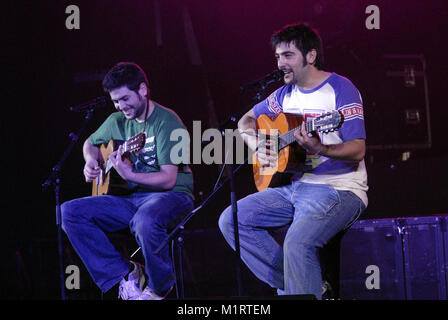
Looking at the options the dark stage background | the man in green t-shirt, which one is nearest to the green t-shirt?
the man in green t-shirt

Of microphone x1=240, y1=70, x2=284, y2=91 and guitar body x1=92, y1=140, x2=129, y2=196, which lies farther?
guitar body x1=92, y1=140, x2=129, y2=196

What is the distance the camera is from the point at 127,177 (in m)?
3.87

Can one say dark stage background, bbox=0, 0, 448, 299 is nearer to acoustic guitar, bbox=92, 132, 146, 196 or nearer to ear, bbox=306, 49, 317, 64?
acoustic guitar, bbox=92, 132, 146, 196

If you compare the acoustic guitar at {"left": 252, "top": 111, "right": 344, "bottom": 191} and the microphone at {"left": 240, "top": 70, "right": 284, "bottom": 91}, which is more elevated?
the microphone at {"left": 240, "top": 70, "right": 284, "bottom": 91}

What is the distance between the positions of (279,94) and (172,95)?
2.17 m

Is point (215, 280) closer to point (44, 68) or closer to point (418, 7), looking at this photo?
point (44, 68)

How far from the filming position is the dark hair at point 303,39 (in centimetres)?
366

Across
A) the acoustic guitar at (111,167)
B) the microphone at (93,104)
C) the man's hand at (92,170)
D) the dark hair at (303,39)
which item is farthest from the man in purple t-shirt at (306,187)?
the man's hand at (92,170)

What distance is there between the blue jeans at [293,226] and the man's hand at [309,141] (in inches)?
11.9

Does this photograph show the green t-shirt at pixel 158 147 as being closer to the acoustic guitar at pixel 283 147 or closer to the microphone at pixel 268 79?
the acoustic guitar at pixel 283 147

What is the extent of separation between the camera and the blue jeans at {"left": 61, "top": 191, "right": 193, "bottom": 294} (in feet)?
12.0

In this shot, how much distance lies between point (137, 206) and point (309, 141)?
5.16 feet

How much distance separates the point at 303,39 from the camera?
368cm

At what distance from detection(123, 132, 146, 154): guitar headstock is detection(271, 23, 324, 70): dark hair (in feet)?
3.86
